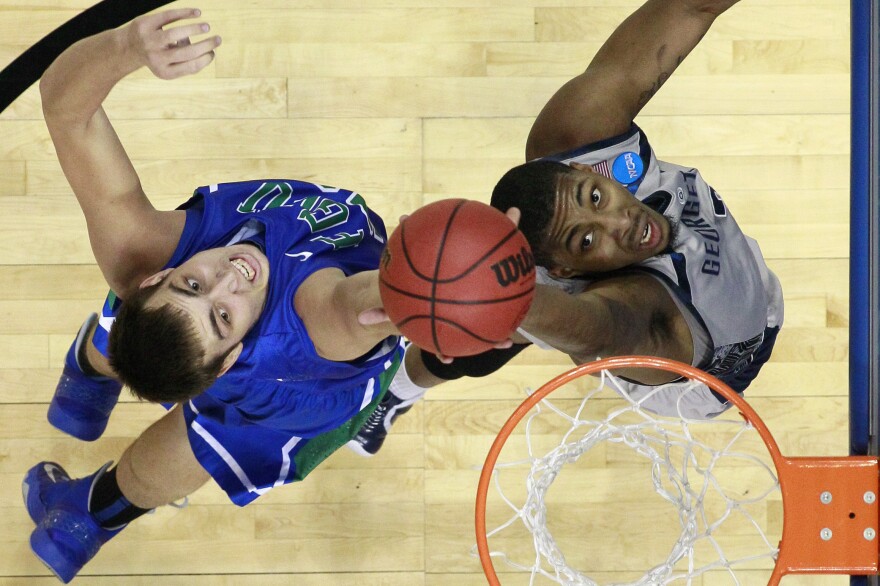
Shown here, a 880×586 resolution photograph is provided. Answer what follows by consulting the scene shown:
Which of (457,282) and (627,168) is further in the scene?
(627,168)

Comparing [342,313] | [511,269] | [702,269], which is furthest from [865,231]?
[342,313]

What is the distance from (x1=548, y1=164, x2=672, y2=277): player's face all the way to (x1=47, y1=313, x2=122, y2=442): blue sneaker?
1233mm

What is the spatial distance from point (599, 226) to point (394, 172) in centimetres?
89

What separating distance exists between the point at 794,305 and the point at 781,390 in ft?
0.81

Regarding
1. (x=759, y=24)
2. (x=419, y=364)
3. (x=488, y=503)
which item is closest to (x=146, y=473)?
(x=419, y=364)

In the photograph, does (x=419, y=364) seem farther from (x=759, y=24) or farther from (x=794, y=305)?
(x=759, y=24)

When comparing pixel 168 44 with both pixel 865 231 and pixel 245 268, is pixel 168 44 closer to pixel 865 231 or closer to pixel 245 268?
pixel 245 268

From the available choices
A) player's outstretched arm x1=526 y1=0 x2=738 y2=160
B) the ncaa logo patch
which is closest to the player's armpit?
the ncaa logo patch

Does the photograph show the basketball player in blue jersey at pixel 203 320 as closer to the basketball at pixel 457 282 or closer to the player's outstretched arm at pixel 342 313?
the player's outstretched arm at pixel 342 313

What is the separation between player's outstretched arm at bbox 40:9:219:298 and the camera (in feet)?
4.80

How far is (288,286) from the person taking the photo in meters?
1.60

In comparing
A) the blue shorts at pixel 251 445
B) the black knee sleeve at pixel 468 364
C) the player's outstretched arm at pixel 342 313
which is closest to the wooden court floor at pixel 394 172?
the black knee sleeve at pixel 468 364

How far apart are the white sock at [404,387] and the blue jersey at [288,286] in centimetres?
24

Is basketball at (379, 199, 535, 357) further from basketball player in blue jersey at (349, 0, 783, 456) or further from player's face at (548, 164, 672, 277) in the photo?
player's face at (548, 164, 672, 277)
